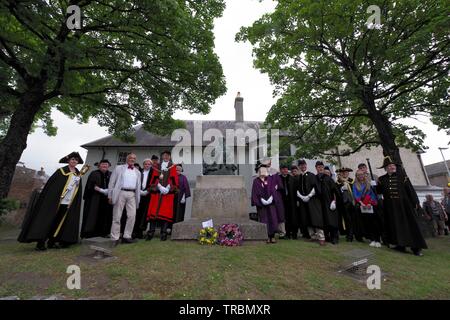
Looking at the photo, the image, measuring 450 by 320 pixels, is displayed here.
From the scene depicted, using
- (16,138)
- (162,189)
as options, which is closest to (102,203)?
(162,189)

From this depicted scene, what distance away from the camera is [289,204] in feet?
23.7

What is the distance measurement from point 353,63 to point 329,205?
702cm

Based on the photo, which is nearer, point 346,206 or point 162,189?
point 162,189

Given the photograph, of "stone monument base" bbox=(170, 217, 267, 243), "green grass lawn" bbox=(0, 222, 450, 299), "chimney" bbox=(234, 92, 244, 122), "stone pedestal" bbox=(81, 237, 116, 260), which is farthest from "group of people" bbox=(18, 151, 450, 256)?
"chimney" bbox=(234, 92, 244, 122)

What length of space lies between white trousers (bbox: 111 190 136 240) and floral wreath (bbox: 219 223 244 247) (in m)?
2.29

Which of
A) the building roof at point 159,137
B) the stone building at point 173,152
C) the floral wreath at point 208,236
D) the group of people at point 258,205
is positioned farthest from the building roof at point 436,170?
the floral wreath at point 208,236

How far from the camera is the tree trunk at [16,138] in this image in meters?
7.83

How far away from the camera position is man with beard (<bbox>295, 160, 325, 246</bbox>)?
21.4 ft

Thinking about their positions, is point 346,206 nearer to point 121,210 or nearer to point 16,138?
point 121,210

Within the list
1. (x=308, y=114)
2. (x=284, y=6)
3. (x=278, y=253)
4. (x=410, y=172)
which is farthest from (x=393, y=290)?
(x=410, y=172)

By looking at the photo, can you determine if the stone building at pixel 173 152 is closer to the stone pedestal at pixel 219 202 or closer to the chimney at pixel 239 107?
the chimney at pixel 239 107

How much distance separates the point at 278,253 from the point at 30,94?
32.2 feet
